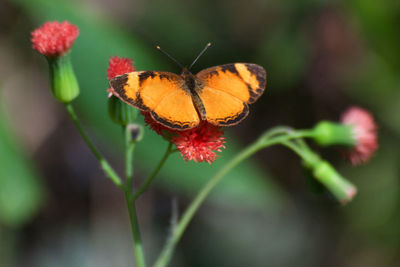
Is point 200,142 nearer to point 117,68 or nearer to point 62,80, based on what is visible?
point 117,68

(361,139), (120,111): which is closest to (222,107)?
(120,111)

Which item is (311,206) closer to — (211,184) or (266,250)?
(266,250)

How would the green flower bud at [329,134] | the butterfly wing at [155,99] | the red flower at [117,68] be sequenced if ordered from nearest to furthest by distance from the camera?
the butterfly wing at [155,99], the red flower at [117,68], the green flower bud at [329,134]

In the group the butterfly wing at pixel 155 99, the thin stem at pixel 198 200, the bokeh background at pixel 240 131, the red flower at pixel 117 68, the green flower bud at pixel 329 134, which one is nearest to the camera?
the butterfly wing at pixel 155 99

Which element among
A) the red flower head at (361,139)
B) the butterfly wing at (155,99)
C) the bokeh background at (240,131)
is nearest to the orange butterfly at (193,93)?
the butterfly wing at (155,99)

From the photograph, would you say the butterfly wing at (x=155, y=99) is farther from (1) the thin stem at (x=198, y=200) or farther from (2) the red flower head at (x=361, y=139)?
(2) the red flower head at (x=361, y=139)

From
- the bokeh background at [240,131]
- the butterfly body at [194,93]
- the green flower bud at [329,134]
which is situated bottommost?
the bokeh background at [240,131]

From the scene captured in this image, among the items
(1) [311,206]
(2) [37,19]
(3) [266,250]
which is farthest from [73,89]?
(1) [311,206]

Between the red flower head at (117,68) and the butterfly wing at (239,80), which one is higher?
the butterfly wing at (239,80)
